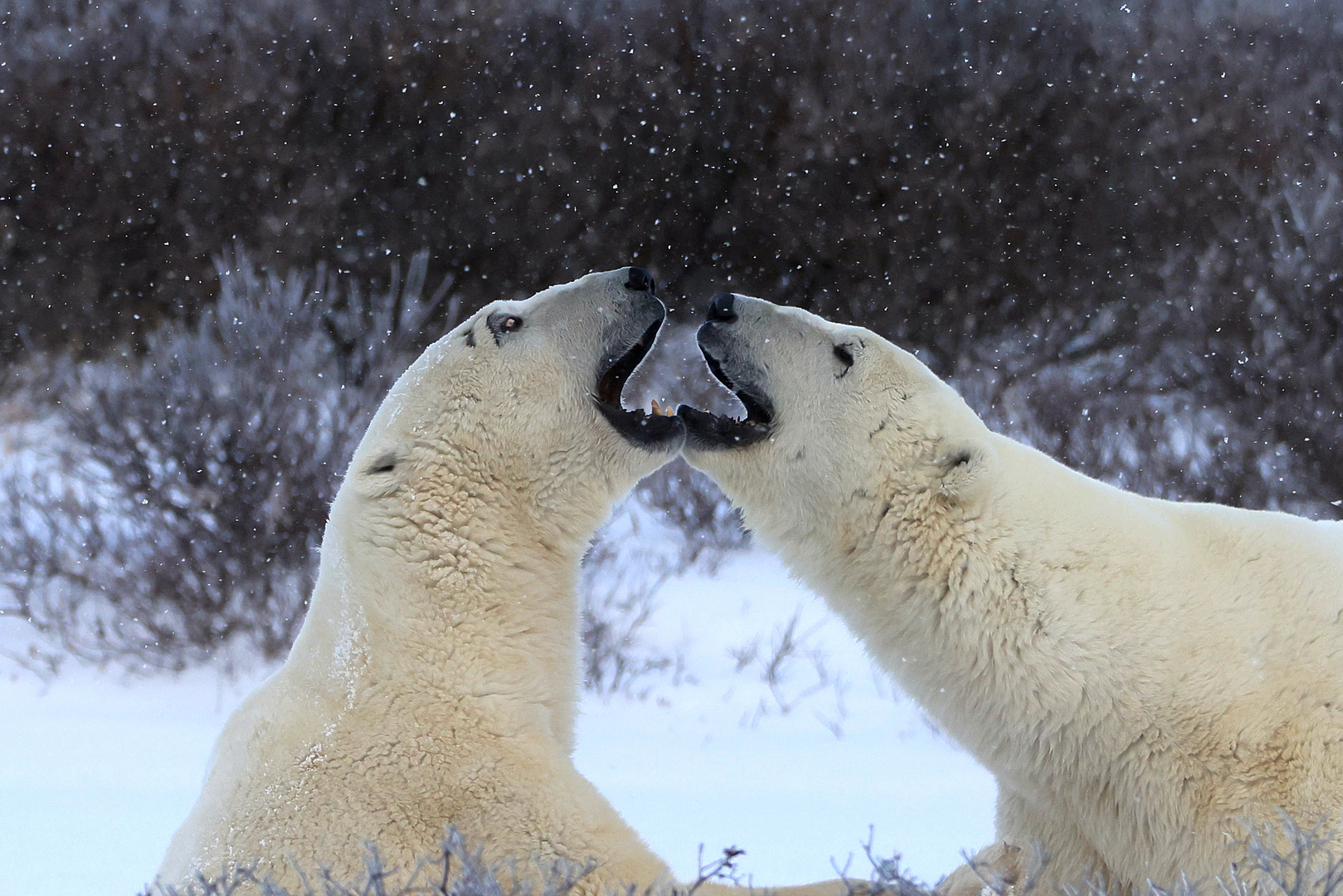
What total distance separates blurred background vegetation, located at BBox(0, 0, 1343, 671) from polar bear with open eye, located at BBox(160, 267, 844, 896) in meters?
3.79

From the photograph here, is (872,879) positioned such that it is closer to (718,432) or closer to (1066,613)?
(1066,613)

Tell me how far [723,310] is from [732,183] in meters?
6.96

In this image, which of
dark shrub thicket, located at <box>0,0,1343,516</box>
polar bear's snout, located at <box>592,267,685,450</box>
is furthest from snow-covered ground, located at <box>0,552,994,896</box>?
dark shrub thicket, located at <box>0,0,1343,516</box>

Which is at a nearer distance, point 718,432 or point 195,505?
point 718,432

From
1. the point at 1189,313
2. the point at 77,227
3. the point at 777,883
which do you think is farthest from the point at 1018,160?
the point at 777,883

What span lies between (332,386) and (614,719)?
1.89 m

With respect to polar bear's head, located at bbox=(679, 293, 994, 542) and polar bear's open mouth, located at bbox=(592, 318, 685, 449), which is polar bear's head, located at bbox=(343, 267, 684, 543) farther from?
polar bear's head, located at bbox=(679, 293, 994, 542)

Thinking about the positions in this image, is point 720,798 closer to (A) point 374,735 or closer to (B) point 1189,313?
(A) point 374,735

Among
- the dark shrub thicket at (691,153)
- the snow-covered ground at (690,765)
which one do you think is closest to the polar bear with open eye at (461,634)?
the snow-covered ground at (690,765)

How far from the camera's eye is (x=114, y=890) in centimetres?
292

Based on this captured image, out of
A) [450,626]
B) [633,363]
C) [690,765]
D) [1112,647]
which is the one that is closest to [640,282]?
[633,363]

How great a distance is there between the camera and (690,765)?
395cm

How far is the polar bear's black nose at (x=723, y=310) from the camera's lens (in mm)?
2307

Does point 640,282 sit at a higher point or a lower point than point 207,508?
lower
